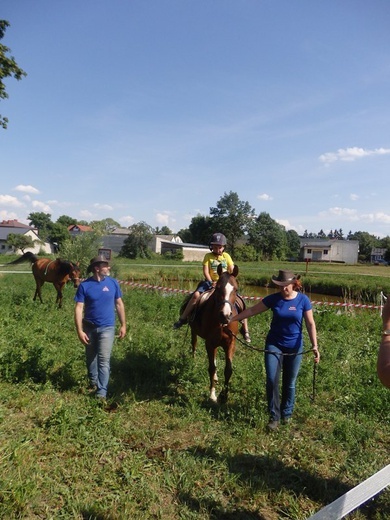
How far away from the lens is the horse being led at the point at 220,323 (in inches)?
216

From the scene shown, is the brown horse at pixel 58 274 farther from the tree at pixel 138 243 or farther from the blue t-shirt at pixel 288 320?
the tree at pixel 138 243

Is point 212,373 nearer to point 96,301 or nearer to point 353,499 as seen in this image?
point 96,301

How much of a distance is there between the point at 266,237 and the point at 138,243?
95.0 feet

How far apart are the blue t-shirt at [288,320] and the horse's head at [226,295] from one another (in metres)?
0.59

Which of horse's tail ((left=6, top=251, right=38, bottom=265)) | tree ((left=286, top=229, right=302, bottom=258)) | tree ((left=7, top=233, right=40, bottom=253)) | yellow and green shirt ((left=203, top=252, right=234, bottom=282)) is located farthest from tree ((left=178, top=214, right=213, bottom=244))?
yellow and green shirt ((left=203, top=252, right=234, bottom=282))

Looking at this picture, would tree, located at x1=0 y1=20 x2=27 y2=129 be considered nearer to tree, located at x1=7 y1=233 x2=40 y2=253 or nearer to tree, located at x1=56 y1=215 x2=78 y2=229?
tree, located at x1=7 y1=233 x2=40 y2=253

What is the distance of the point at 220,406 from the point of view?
564 cm

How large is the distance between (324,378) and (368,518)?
10.9 feet

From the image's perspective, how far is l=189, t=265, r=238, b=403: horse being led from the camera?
5.48 metres

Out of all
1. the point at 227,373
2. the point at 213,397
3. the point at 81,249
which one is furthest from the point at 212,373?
the point at 81,249

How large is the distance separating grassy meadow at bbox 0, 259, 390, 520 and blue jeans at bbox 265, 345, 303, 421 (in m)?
0.23

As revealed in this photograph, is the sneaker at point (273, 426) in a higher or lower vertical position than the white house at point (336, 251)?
lower

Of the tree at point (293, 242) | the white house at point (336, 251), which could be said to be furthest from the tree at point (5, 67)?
the tree at point (293, 242)

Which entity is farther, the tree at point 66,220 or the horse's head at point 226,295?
the tree at point 66,220
